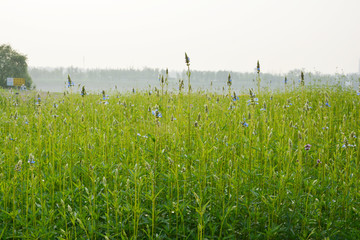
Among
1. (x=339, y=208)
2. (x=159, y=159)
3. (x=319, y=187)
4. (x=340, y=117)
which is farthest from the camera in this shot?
(x=340, y=117)

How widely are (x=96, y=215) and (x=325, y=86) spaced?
12093mm

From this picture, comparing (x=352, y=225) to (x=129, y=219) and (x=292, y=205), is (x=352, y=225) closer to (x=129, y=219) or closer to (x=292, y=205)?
(x=292, y=205)

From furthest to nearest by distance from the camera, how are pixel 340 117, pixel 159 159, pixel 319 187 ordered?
1. pixel 340 117
2. pixel 159 159
3. pixel 319 187

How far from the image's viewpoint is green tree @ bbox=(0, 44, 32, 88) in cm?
2777

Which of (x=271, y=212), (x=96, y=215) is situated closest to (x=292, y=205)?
(x=271, y=212)

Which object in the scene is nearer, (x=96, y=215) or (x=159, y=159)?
(x=96, y=215)

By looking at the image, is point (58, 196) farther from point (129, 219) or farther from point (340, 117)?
point (340, 117)

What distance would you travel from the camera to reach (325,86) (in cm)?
1211

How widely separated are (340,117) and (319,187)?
4.18m

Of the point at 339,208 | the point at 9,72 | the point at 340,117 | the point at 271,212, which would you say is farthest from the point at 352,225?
the point at 9,72

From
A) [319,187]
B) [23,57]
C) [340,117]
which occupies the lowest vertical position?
[319,187]

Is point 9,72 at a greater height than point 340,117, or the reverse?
point 9,72

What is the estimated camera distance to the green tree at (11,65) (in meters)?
27.8

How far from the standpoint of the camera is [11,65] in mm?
28047
